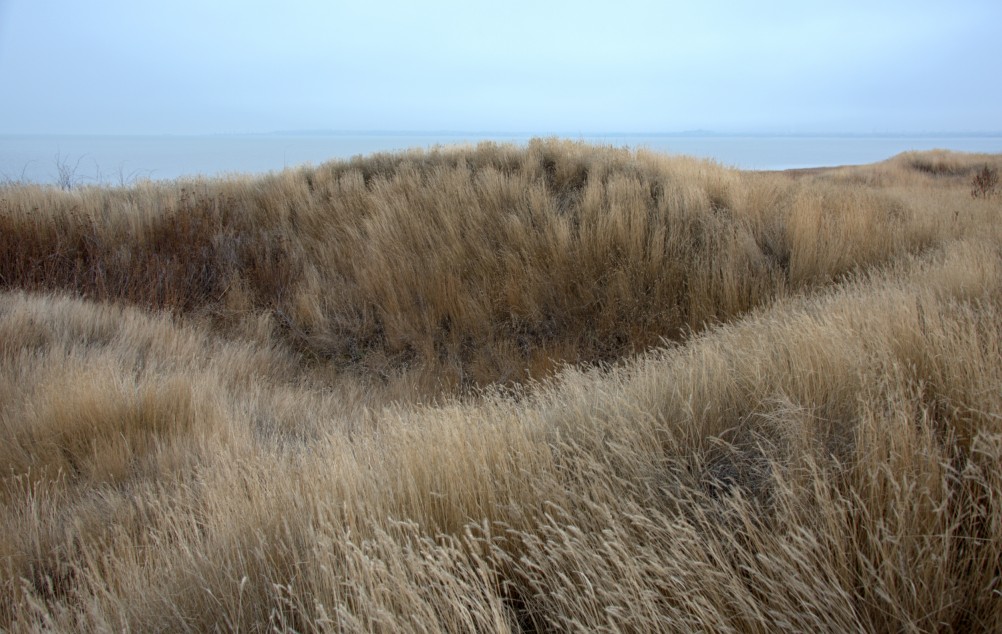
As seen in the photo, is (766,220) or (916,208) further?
(916,208)

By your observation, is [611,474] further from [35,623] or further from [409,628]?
[35,623]

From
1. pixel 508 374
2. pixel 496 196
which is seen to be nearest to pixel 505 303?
pixel 508 374

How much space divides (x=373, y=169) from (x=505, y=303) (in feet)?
16.1

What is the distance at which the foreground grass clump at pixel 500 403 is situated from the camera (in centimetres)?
180

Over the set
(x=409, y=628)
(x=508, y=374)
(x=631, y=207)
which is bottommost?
(x=508, y=374)

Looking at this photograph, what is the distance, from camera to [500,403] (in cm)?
369

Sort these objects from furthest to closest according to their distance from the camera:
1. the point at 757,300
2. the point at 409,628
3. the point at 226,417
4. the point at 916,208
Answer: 1. the point at 916,208
2. the point at 757,300
3. the point at 226,417
4. the point at 409,628

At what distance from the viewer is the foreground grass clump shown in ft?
5.90

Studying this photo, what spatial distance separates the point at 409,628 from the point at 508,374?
188 inches

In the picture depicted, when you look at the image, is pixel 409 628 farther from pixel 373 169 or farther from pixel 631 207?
pixel 373 169

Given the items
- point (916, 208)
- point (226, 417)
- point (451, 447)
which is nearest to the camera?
point (451, 447)

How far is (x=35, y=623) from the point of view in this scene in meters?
2.05

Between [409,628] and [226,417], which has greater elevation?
[409,628]

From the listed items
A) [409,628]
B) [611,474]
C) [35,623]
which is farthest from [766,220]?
[35,623]
